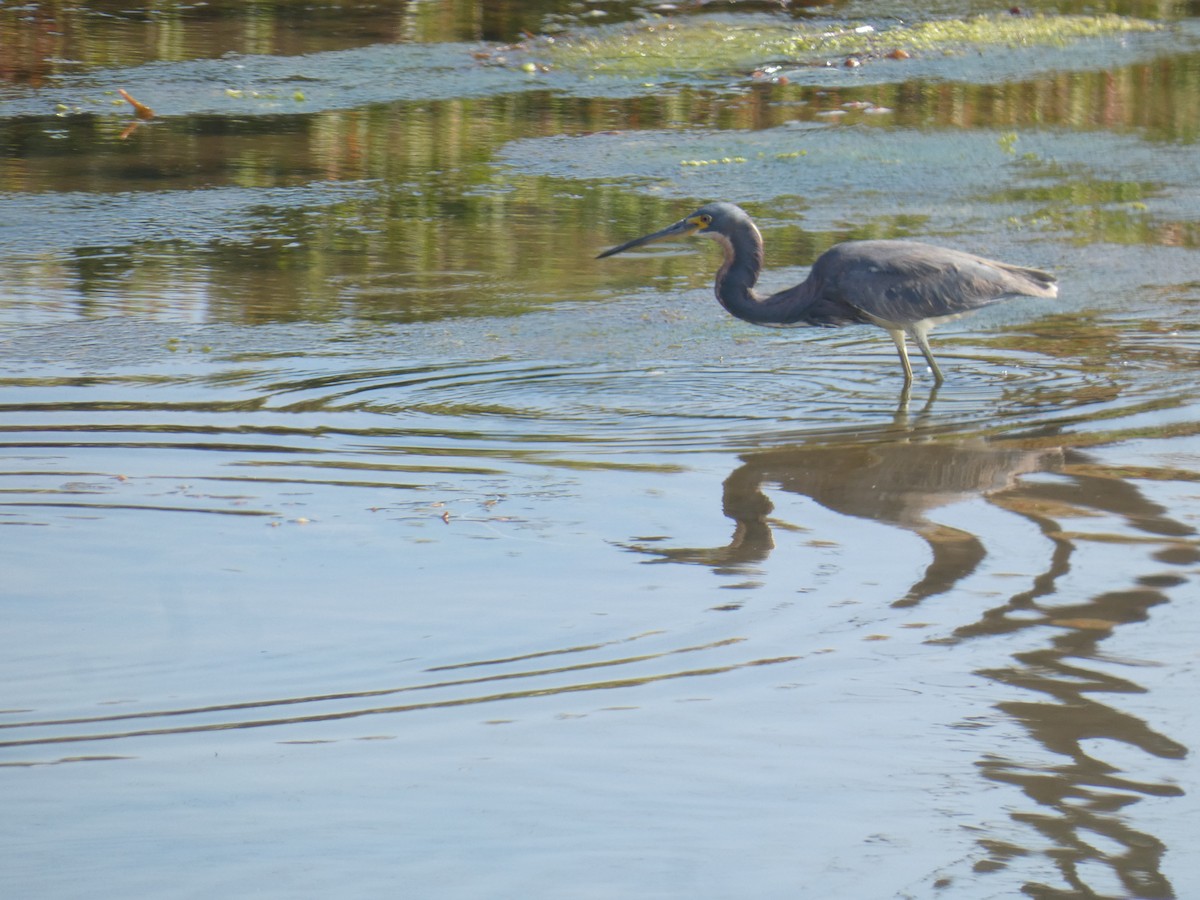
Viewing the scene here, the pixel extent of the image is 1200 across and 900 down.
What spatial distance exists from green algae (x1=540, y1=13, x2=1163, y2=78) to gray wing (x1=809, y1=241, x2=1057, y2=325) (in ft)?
23.6

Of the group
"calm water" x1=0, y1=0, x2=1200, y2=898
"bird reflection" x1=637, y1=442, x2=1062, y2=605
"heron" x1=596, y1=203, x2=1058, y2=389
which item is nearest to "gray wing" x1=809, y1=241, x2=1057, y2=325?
"heron" x1=596, y1=203, x2=1058, y2=389

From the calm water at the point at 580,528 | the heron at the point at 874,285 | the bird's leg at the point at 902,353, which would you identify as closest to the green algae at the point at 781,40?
the calm water at the point at 580,528

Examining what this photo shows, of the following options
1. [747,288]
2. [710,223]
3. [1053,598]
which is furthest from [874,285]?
[1053,598]

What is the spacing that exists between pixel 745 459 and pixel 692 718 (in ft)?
7.81

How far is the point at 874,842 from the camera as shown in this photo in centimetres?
370

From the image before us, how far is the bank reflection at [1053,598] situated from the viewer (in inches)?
145

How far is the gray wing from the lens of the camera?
7883 millimetres

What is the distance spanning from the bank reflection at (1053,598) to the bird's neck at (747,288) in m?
1.54

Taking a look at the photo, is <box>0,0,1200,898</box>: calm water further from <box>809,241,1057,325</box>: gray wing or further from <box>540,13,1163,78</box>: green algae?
<box>540,13,1163,78</box>: green algae

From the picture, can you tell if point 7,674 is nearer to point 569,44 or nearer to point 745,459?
point 745,459

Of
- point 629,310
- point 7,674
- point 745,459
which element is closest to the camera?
point 7,674

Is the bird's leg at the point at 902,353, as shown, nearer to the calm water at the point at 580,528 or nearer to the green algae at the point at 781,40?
the calm water at the point at 580,528

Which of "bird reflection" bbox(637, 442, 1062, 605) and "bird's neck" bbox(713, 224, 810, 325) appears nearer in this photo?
"bird reflection" bbox(637, 442, 1062, 605)

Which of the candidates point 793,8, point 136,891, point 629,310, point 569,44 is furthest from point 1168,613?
point 793,8
